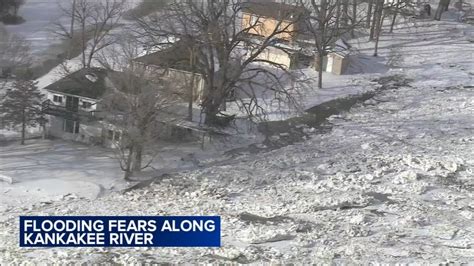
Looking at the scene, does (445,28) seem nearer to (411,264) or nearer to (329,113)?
(329,113)

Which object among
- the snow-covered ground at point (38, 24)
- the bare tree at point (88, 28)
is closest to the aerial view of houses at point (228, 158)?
the bare tree at point (88, 28)

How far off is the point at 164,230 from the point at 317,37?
20.4 m

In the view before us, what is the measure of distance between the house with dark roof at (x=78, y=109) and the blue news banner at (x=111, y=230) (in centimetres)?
785

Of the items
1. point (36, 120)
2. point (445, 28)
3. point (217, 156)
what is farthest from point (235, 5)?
point (445, 28)

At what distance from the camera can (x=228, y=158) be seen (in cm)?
2428

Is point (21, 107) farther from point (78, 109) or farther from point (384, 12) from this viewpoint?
point (384, 12)

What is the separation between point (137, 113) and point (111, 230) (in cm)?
601

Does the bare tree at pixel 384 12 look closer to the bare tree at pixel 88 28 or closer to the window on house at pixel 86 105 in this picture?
the bare tree at pixel 88 28

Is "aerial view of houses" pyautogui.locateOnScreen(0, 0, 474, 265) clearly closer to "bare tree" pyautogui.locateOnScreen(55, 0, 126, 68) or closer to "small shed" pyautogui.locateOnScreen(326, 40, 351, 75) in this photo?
"small shed" pyautogui.locateOnScreen(326, 40, 351, 75)

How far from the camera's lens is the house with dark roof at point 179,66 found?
88.2 feet

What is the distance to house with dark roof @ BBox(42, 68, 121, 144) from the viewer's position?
2567 cm

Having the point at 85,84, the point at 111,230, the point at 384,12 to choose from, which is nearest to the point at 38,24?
the point at 85,84

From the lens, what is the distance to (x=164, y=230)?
16703mm

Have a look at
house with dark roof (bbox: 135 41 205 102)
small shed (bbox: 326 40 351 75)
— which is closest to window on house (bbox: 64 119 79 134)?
house with dark roof (bbox: 135 41 205 102)
